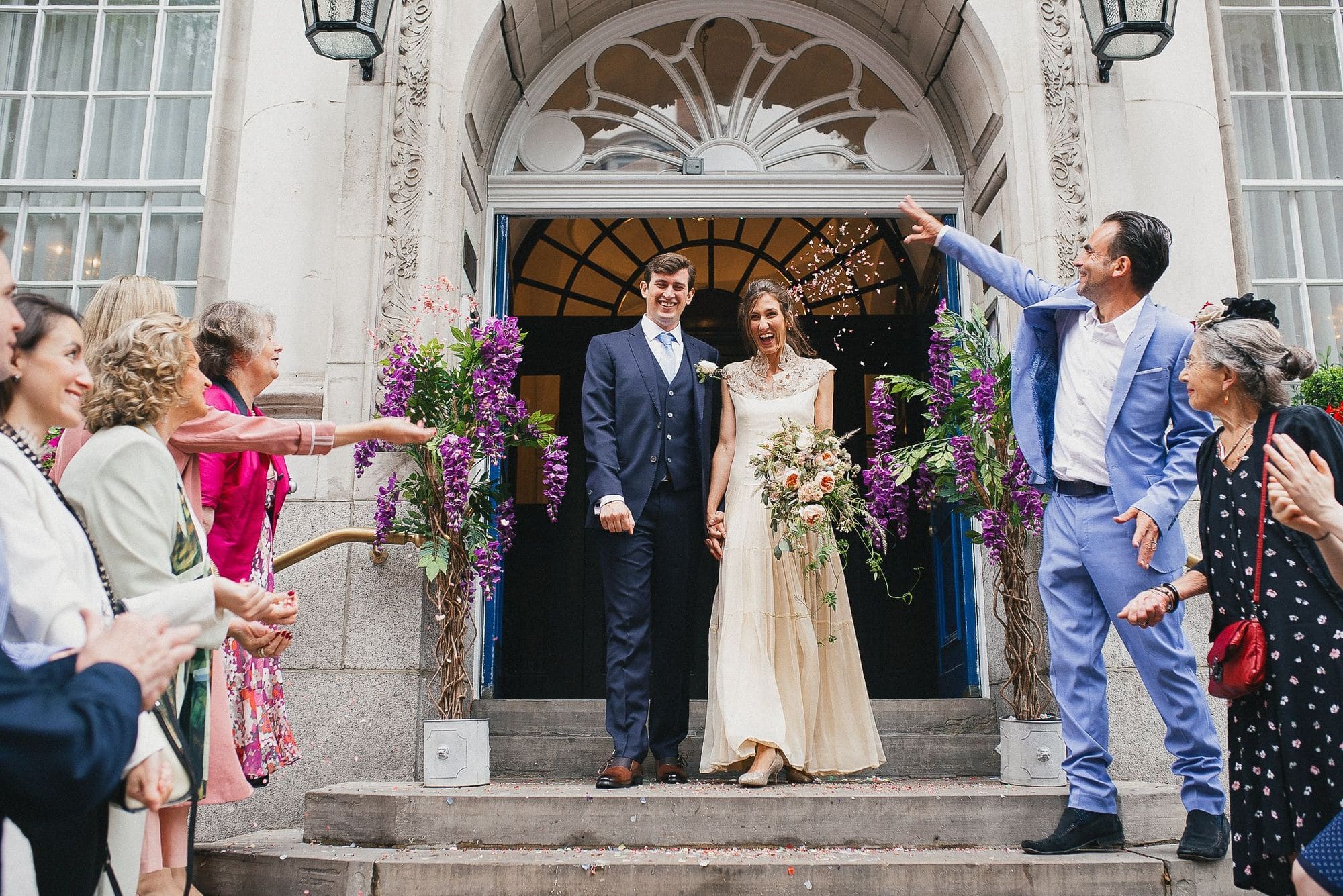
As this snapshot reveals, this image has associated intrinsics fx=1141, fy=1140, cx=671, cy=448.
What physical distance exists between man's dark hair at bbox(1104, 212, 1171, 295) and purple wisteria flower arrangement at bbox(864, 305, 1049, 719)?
1019 mm

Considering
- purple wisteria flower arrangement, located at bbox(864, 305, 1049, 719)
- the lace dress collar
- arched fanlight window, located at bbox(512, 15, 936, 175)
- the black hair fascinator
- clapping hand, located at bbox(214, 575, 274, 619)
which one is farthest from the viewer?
arched fanlight window, located at bbox(512, 15, 936, 175)

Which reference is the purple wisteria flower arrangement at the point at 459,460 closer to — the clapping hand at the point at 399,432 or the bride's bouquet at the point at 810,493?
the bride's bouquet at the point at 810,493

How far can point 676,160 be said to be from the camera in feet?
24.6

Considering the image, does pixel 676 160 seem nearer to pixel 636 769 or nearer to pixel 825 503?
pixel 825 503

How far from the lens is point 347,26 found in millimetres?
5754

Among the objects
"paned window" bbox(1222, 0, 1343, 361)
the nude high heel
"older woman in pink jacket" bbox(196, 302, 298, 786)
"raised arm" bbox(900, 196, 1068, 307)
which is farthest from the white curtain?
"older woman in pink jacket" bbox(196, 302, 298, 786)

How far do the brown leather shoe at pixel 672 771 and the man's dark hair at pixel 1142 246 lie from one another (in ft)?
9.03

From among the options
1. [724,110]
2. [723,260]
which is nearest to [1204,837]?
[724,110]

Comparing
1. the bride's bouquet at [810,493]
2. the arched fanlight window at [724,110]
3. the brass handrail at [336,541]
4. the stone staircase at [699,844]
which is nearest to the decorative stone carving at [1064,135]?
the arched fanlight window at [724,110]

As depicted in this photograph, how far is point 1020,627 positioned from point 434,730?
2.66m

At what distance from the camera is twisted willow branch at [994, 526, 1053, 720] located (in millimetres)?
5051

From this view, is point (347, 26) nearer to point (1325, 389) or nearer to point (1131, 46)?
point (1131, 46)

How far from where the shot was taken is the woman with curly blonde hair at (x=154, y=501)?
2.70m

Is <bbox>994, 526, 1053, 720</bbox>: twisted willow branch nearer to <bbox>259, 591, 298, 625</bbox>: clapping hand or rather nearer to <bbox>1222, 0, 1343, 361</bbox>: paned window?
<bbox>1222, 0, 1343, 361</bbox>: paned window
